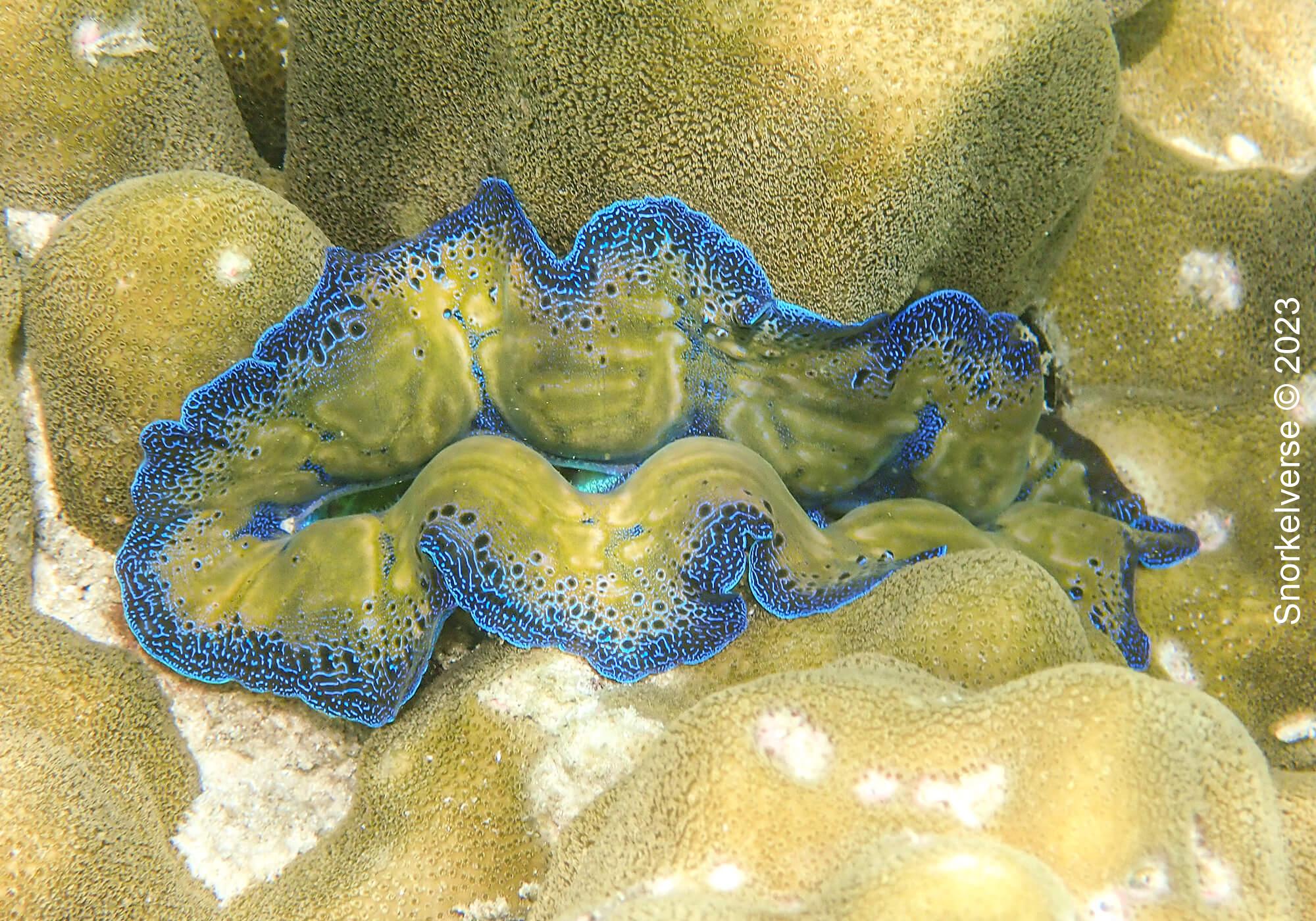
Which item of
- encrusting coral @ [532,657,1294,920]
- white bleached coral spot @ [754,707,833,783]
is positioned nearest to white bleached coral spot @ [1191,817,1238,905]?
encrusting coral @ [532,657,1294,920]

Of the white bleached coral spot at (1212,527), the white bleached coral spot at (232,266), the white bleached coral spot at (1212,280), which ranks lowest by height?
the white bleached coral spot at (1212,527)

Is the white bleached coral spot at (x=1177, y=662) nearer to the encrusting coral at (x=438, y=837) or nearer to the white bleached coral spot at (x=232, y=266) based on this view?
the encrusting coral at (x=438, y=837)

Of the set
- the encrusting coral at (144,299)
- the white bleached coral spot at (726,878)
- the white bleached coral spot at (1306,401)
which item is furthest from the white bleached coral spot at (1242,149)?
the encrusting coral at (144,299)

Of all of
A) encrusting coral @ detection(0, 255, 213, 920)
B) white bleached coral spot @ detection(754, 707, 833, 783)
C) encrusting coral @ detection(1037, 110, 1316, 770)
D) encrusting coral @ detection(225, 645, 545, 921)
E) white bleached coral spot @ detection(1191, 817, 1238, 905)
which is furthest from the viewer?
encrusting coral @ detection(1037, 110, 1316, 770)

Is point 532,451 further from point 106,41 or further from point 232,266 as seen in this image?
point 106,41

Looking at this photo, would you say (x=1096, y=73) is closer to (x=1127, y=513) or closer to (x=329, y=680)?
(x=1127, y=513)

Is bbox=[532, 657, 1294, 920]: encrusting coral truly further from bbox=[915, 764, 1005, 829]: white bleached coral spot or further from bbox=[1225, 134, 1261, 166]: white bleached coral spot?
bbox=[1225, 134, 1261, 166]: white bleached coral spot

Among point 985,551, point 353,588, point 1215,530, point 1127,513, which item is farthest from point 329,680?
point 1215,530
